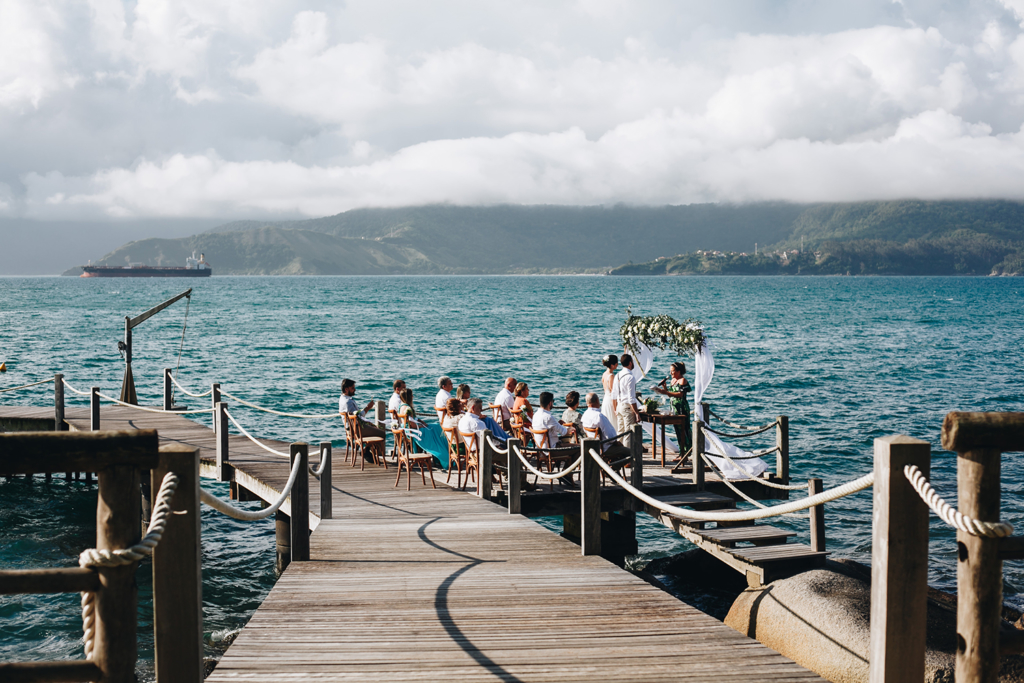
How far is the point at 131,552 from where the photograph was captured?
281 centimetres

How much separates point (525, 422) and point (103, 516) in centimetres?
1032

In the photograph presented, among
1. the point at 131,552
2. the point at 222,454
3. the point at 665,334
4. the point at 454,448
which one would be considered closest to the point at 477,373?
the point at 665,334

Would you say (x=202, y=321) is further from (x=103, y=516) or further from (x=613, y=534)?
(x=103, y=516)

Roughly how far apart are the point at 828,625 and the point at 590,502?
8.73 feet

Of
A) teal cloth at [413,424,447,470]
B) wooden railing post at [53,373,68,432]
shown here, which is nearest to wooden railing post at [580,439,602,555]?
teal cloth at [413,424,447,470]

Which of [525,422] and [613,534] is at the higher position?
[525,422]

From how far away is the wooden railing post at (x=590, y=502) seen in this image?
7.60 metres

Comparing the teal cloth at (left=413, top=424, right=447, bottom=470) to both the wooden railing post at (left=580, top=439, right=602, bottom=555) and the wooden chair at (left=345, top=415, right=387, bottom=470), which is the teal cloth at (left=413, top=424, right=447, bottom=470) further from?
the wooden railing post at (left=580, top=439, right=602, bottom=555)

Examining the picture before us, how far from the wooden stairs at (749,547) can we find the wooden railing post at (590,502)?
2.73 metres

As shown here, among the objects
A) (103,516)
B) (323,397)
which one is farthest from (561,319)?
(103,516)

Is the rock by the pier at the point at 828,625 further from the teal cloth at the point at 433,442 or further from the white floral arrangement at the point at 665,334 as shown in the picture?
the white floral arrangement at the point at 665,334

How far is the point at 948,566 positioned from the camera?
543 inches

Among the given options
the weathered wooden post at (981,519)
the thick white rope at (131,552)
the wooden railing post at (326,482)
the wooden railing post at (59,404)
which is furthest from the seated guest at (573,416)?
the wooden railing post at (59,404)

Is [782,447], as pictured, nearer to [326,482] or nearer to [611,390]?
[611,390]
